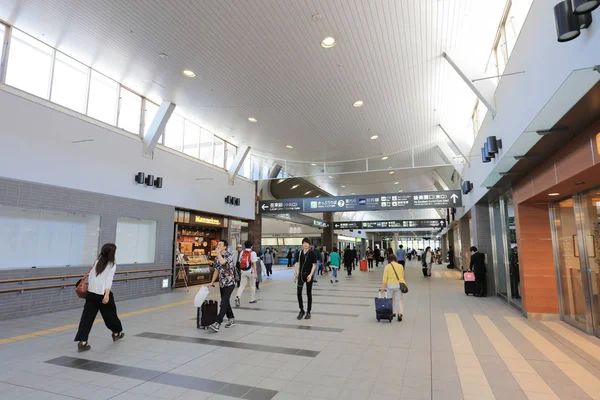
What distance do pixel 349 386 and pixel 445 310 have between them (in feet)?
16.4

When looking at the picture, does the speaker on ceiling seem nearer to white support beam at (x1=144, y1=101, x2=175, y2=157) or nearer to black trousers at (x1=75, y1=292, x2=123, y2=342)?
white support beam at (x1=144, y1=101, x2=175, y2=157)

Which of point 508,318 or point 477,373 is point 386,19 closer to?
point 477,373

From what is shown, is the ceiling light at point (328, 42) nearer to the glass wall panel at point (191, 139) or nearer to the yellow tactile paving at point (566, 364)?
the yellow tactile paving at point (566, 364)

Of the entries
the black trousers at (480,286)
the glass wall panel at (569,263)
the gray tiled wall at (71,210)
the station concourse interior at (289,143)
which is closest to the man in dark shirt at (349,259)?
the station concourse interior at (289,143)

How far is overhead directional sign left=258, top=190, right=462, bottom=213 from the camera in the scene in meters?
13.6

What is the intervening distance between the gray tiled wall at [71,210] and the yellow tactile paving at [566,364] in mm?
9037

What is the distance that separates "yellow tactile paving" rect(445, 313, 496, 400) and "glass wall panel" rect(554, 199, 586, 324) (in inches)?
83.8

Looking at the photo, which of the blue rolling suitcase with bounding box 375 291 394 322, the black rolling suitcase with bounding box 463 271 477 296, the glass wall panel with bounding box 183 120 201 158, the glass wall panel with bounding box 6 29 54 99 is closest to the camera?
the blue rolling suitcase with bounding box 375 291 394 322

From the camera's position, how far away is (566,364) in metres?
3.95

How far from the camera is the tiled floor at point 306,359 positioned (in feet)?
10.6

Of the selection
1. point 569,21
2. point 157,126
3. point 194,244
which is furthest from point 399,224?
point 569,21

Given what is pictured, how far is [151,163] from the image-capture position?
10219 mm

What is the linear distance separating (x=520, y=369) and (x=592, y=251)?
2.85 metres

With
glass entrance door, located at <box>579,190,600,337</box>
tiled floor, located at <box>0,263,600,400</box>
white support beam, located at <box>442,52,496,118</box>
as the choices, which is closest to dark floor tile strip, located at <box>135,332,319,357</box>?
tiled floor, located at <box>0,263,600,400</box>
